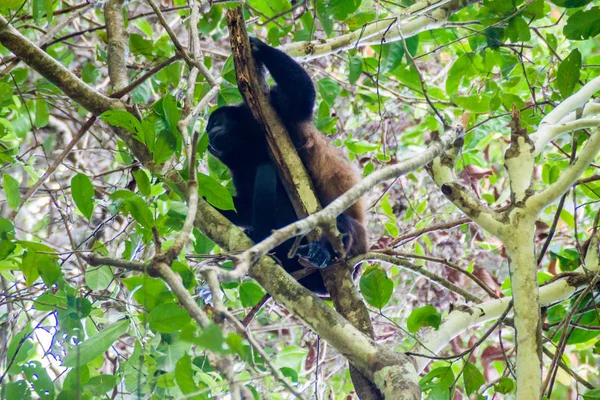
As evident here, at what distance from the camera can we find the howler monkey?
12.1 feet

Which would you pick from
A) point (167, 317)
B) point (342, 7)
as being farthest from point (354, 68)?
point (167, 317)

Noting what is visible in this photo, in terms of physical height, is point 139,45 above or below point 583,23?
above

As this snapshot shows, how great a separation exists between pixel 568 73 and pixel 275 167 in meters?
1.61

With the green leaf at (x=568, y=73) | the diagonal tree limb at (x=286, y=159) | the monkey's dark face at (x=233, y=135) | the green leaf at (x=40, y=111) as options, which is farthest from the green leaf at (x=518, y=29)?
the green leaf at (x=40, y=111)

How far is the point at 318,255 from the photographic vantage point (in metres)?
3.12

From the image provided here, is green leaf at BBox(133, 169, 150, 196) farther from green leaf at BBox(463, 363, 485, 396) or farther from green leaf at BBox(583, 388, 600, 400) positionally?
green leaf at BBox(583, 388, 600, 400)

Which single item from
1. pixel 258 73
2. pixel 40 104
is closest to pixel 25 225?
pixel 40 104

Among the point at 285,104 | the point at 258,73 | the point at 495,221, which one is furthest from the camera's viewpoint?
the point at 285,104

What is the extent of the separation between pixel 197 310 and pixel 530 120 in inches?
107

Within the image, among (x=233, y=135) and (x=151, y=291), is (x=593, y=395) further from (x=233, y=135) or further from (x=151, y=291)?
(x=233, y=135)

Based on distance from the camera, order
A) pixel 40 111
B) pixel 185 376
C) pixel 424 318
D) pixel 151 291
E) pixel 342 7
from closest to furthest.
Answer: pixel 185 376, pixel 151 291, pixel 424 318, pixel 342 7, pixel 40 111

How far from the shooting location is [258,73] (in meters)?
3.18

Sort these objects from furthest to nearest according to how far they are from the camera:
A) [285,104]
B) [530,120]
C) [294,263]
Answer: [294,263] → [285,104] → [530,120]

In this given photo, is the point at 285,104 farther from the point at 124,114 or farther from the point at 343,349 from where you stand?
the point at 343,349
